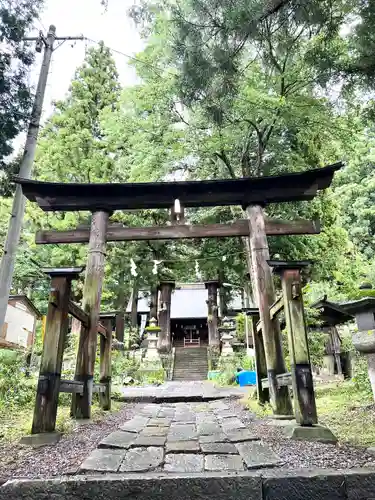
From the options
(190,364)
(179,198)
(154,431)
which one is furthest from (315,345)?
(190,364)

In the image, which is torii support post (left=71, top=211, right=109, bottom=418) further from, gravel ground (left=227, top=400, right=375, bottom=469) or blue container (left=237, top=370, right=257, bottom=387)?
blue container (left=237, top=370, right=257, bottom=387)

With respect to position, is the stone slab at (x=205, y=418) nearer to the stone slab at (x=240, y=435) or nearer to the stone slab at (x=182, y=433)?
the stone slab at (x=182, y=433)

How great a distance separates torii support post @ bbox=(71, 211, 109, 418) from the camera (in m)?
5.10

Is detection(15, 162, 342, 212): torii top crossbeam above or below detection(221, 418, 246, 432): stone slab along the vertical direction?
above

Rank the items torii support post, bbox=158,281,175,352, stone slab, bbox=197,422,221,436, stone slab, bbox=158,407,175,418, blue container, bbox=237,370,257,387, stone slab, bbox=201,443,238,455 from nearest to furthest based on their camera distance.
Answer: stone slab, bbox=201,443,238,455, stone slab, bbox=197,422,221,436, stone slab, bbox=158,407,175,418, blue container, bbox=237,370,257,387, torii support post, bbox=158,281,175,352

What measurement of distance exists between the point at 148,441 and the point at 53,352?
1571 millimetres

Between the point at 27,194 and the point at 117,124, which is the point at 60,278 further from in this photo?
the point at 117,124

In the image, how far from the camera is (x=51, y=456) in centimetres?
320

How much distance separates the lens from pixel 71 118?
633 inches

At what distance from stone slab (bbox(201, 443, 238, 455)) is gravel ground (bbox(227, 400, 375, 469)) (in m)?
0.39

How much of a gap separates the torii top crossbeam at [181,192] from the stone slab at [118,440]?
13.2 feet

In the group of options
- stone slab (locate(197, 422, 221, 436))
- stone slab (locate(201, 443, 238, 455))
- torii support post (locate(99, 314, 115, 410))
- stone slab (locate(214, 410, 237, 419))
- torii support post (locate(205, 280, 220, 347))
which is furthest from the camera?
torii support post (locate(205, 280, 220, 347))

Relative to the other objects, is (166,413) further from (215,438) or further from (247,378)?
(247,378)

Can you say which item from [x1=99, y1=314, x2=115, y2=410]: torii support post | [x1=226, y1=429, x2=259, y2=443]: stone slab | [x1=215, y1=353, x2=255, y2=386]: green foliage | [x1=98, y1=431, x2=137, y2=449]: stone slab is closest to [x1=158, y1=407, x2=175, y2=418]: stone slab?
[x1=99, y1=314, x2=115, y2=410]: torii support post
